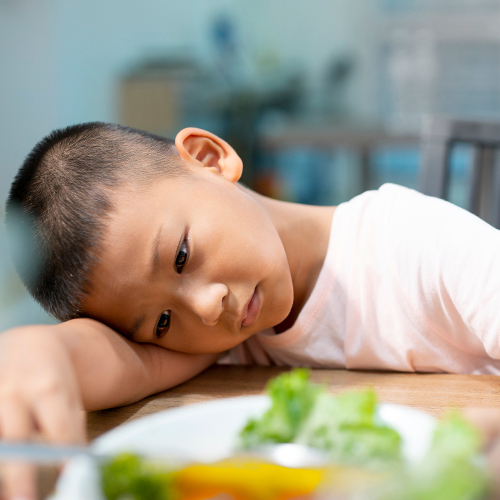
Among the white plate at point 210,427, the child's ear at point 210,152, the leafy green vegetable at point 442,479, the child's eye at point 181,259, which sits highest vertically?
the child's ear at point 210,152

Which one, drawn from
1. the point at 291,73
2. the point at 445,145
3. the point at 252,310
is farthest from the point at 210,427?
the point at 291,73

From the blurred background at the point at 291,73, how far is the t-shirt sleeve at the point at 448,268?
80.8 inches

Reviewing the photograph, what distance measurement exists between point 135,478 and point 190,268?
14.7 inches

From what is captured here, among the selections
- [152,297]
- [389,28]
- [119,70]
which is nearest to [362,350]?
[152,297]

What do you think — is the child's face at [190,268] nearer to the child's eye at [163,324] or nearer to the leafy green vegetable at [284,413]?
the child's eye at [163,324]

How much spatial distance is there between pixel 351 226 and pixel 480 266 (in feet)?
0.64

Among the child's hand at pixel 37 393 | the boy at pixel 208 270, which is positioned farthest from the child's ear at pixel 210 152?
the child's hand at pixel 37 393

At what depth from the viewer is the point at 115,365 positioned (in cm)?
52

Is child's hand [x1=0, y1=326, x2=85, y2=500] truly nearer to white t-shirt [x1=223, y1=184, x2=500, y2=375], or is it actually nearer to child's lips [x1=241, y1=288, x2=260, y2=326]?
child's lips [x1=241, y1=288, x2=260, y2=326]

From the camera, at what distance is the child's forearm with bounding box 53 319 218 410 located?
0.46 meters

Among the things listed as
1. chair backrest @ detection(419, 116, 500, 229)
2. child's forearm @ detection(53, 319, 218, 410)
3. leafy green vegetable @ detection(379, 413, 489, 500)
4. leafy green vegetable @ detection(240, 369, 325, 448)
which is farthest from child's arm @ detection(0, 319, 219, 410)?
chair backrest @ detection(419, 116, 500, 229)

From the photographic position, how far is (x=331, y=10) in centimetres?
356

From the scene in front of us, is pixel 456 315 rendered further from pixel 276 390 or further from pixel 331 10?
pixel 331 10

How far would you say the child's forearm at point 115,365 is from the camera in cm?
46
